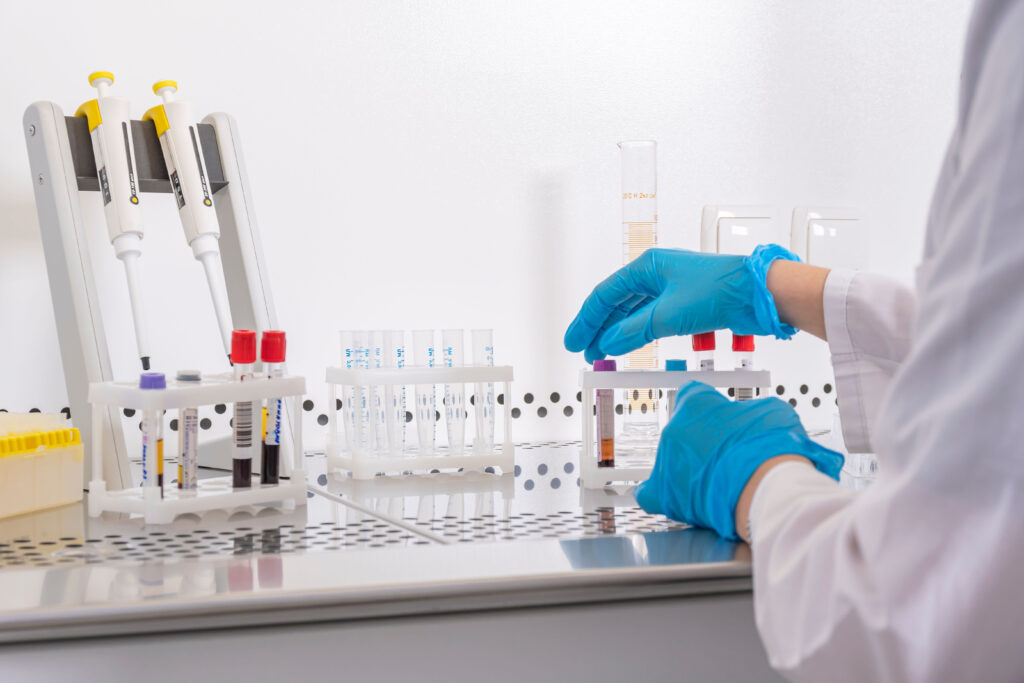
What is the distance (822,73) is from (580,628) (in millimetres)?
1555

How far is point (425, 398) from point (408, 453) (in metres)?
0.09

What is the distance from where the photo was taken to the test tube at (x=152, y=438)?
1032 mm

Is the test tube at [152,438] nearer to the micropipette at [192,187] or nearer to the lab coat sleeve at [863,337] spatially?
the micropipette at [192,187]

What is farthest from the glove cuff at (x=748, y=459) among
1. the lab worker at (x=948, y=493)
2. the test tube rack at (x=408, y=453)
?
the test tube rack at (x=408, y=453)

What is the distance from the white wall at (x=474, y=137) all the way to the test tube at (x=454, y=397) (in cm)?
31

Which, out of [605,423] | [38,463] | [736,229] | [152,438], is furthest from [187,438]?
[736,229]

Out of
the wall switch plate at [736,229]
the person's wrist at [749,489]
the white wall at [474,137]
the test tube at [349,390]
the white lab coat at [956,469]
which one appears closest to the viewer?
the white lab coat at [956,469]

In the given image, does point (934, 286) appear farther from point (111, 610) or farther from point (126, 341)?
point (126, 341)

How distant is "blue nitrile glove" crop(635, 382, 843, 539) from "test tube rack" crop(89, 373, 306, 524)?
1.50ft

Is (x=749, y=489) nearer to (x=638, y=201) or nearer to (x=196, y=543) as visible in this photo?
(x=196, y=543)

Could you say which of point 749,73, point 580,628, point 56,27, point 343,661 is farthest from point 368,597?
point 749,73

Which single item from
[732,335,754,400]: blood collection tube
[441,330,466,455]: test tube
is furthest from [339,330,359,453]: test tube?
[732,335,754,400]: blood collection tube

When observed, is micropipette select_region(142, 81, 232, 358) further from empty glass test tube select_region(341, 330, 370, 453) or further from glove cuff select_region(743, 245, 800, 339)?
glove cuff select_region(743, 245, 800, 339)

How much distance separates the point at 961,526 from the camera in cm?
57
